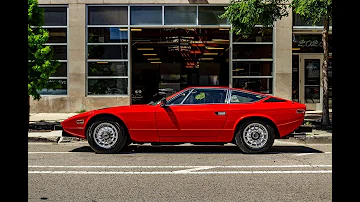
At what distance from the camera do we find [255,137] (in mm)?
9609

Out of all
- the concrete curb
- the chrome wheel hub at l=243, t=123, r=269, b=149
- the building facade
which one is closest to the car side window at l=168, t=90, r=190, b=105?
the chrome wheel hub at l=243, t=123, r=269, b=149

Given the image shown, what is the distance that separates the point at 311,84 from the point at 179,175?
15.2 metres

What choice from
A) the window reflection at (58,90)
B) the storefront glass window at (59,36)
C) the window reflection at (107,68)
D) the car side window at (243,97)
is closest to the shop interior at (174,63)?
the window reflection at (107,68)

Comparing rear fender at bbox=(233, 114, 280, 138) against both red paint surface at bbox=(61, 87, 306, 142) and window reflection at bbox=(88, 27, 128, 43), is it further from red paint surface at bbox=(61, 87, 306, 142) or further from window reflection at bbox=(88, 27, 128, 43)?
window reflection at bbox=(88, 27, 128, 43)

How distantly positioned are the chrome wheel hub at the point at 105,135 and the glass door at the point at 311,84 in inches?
520

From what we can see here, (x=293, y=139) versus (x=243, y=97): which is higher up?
(x=243, y=97)

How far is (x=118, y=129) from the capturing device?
9570 millimetres

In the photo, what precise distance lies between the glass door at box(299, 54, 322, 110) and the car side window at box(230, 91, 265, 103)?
11.6m

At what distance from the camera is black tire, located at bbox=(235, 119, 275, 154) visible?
955 centimetres

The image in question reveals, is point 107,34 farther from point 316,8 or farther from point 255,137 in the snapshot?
point 255,137

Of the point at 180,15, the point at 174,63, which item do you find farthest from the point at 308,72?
the point at 174,63

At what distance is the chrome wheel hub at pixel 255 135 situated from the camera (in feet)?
31.5

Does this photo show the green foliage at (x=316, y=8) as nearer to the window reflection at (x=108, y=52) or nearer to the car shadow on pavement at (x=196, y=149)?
the car shadow on pavement at (x=196, y=149)
